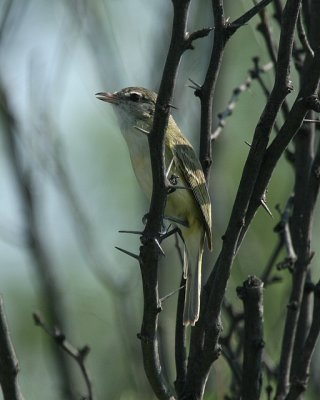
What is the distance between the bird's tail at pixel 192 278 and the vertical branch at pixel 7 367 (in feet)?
2.95

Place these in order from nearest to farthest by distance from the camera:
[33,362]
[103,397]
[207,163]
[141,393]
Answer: [207,163]
[141,393]
[103,397]
[33,362]

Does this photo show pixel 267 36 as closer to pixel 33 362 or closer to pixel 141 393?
pixel 141 393

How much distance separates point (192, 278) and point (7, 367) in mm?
1587

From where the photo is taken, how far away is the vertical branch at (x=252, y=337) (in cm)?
369

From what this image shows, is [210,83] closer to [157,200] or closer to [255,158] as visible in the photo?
[255,158]

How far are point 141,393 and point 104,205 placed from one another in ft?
13.3

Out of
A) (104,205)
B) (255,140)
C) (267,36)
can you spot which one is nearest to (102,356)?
(104,205)

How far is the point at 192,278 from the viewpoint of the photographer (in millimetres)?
4859

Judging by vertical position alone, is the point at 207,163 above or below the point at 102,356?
above

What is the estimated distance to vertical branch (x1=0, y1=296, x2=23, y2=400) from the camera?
3453mm

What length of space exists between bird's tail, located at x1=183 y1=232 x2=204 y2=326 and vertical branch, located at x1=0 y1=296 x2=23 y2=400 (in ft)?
2.95

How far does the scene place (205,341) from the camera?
11.8 ft

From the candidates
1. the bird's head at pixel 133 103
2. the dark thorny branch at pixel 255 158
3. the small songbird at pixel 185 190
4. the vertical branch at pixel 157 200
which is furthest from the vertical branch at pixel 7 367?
the bird's head at pixel 133 103

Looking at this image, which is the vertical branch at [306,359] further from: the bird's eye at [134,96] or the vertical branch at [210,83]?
the bird's eye at [134,96]
